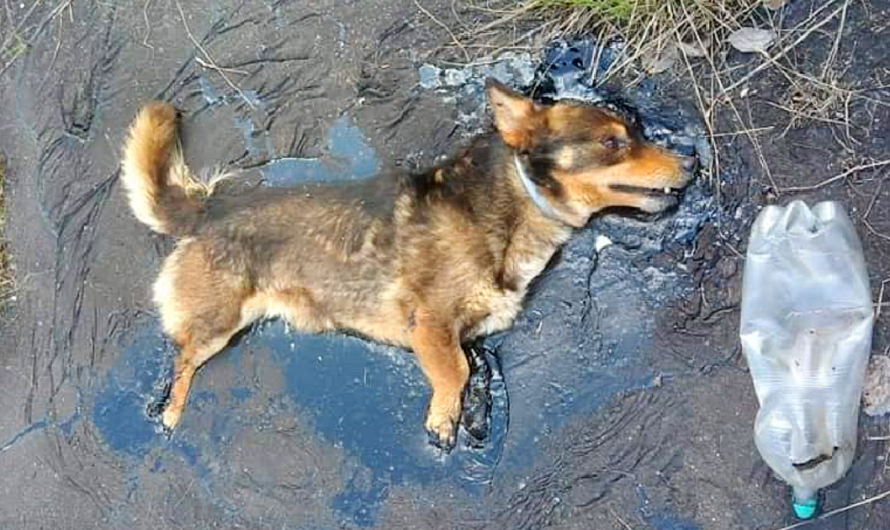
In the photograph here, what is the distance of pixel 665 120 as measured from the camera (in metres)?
4.61

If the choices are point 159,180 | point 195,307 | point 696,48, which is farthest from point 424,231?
point 696,48

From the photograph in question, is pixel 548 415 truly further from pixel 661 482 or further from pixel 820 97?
pixel 820 97

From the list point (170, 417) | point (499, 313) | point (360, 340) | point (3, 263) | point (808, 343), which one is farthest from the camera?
point (3, 263)

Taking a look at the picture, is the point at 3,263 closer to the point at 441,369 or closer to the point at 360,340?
the point at 360,340

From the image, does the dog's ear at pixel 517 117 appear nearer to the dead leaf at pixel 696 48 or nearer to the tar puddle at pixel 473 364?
the tar puddle at pixel 473 364

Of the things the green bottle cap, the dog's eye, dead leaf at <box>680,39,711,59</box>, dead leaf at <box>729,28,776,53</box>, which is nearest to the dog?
the dog's eye

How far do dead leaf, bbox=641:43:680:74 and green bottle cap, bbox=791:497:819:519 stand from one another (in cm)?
187

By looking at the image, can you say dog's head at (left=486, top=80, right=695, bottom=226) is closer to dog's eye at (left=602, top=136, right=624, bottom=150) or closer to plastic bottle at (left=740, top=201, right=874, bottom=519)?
dog's eye at (left=602, top=136, right=624, bottom=150)

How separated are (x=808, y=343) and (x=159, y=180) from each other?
2.81m

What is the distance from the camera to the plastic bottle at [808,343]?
13.6 ft

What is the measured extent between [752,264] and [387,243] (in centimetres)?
150

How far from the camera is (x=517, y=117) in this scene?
4.41 metres

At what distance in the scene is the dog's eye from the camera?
4.33m

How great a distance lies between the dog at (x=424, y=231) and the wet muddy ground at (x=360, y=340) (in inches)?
6.5
